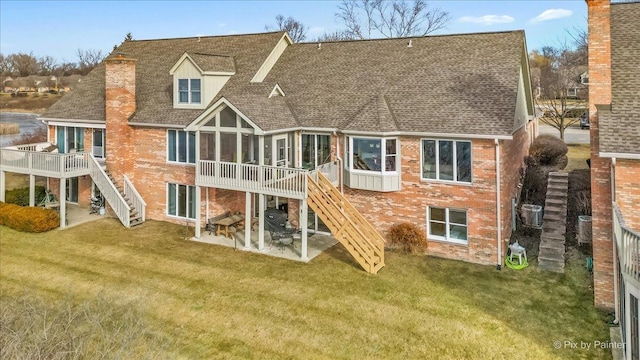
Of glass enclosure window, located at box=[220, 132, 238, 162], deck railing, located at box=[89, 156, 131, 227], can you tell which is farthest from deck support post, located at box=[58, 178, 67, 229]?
glass enclosure window, located at box=[220, 132, 238, 162]

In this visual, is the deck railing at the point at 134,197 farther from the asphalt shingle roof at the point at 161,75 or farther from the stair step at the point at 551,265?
the stair step at the point at 551,265

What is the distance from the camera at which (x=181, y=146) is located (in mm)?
21297

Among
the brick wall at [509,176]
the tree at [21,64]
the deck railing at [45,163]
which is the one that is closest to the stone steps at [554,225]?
the brick wall at [509,176]

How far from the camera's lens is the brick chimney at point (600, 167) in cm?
1220

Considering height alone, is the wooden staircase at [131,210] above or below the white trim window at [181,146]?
below

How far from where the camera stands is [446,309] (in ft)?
40.7

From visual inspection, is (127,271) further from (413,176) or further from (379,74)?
(379,74)

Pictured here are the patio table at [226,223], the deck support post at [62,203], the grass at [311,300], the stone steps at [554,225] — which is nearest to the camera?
the grass at [311,300]

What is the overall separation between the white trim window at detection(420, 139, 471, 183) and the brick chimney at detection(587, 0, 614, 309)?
4.38m

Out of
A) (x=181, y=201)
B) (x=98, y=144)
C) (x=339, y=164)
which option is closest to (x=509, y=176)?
(x=339, y=164)

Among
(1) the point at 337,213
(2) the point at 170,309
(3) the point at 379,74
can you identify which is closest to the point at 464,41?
(3) the point at 379,74

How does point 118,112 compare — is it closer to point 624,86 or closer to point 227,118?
point 227,118

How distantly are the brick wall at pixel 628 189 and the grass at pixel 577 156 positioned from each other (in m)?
15.6

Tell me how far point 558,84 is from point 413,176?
2898cm
